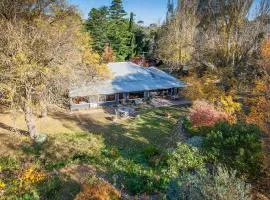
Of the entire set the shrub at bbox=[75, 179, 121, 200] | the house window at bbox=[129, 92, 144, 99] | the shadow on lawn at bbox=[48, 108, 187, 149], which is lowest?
the shadow on lawn at bbox=[48, 108, 187, 149]

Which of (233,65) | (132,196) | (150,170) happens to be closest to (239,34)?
(233,65)

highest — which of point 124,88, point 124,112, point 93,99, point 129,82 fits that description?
point 129,82

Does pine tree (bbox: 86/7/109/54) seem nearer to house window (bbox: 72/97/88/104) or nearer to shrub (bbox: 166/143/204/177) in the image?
house window (bbox: 72/97/88/104)

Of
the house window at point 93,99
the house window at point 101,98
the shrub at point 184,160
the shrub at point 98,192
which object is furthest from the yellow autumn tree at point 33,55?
the shrub at point 98,192

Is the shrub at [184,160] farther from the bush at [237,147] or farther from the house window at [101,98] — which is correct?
the house window at [101,98]

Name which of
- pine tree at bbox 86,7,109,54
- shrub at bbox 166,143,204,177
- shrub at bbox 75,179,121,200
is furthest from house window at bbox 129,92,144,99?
shrub at bbox 75,179,121,200

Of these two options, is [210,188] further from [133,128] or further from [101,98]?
[101,98]

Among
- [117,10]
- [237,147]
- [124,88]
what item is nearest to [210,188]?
[237,147]
